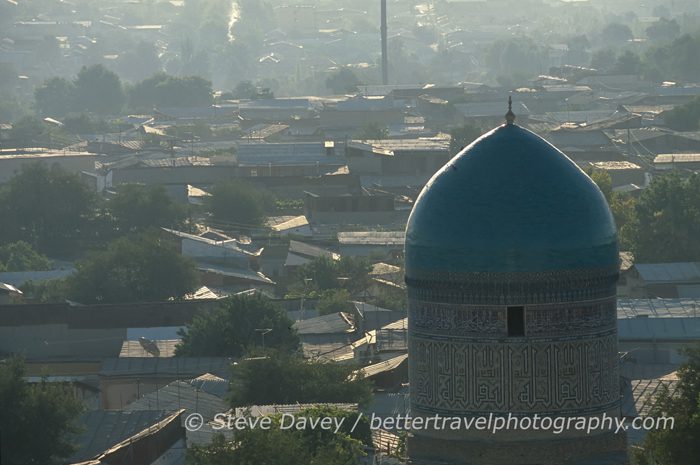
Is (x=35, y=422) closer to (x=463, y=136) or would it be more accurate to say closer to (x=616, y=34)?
(x=463, y=136)

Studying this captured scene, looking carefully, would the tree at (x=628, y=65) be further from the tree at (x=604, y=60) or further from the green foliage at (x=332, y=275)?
the green foliage at (x=332, y=275)

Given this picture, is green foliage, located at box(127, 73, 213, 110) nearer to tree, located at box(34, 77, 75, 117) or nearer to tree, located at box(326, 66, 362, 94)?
tree, located at box(34, 77, 75, 117)

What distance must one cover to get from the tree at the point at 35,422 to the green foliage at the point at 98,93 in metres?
79.6

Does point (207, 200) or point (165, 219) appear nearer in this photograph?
point (165, 219)

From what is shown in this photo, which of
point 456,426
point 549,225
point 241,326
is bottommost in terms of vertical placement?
point 241,326

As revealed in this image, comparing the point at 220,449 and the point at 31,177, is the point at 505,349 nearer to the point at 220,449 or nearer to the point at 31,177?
the point at 220,449

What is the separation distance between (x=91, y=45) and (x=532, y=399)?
140m

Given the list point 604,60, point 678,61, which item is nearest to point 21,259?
point 678,61

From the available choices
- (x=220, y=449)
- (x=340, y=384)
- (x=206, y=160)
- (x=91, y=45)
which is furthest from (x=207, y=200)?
(x=91, y=45)

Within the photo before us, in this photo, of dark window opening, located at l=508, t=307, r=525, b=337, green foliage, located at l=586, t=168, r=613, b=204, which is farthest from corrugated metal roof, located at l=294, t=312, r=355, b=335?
dark window opening, located at l=508, t=307, r=525, b=337

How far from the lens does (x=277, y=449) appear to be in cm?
1532

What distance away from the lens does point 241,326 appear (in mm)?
25172

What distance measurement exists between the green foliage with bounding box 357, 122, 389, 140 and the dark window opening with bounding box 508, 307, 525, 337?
49258mm

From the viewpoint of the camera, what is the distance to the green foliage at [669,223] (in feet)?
113
